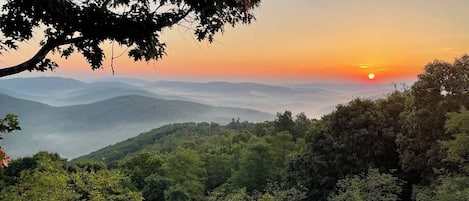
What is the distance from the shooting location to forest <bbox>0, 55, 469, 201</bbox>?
43.4 ft

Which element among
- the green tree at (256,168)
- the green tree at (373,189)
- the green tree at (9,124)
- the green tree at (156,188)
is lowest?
the green tree at (156,188)

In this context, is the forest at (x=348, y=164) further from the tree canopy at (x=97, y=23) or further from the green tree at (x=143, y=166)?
the tree canopy at (x=97, y=23)

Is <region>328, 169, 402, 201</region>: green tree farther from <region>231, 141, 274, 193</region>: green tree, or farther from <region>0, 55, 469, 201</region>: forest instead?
<region>231, 141, 274, 193</region>: green tree

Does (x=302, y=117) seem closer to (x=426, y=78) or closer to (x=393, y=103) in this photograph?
(x=393, y=103)

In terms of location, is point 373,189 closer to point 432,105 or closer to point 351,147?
point 432,105

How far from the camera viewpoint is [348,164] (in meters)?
21.3

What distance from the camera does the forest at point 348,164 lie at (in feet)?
43.4

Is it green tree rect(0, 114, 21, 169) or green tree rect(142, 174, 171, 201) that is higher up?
green tree rect(0, 114, 21, 169)

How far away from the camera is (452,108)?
16.0m

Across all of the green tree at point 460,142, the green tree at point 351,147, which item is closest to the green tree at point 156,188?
the green tree at point 351,147

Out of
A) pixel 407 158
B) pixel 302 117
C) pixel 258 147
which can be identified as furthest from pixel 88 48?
pixel 302 117

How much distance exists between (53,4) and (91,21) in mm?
459

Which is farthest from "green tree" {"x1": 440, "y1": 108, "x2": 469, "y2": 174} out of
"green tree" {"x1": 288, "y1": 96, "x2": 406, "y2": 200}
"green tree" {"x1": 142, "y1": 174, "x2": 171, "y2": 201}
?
"green tree" {"x1": 142, "y1": 174, "x2": 171, "y2": 201}

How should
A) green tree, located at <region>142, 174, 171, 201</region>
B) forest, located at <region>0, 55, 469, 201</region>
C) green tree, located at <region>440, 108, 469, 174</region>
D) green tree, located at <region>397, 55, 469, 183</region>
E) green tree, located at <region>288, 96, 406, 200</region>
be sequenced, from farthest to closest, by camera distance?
green tree, located at <region>142, 174, 171, 201</region> < green tree, located at <region>288, 96, 406, 200</region> < green tree, located at <region>397, 55, 469, 183</region> < forest, located at <region>0, 55, 469, 201</region> < green tree, located at <region>440, 108, 469, 174</region>
